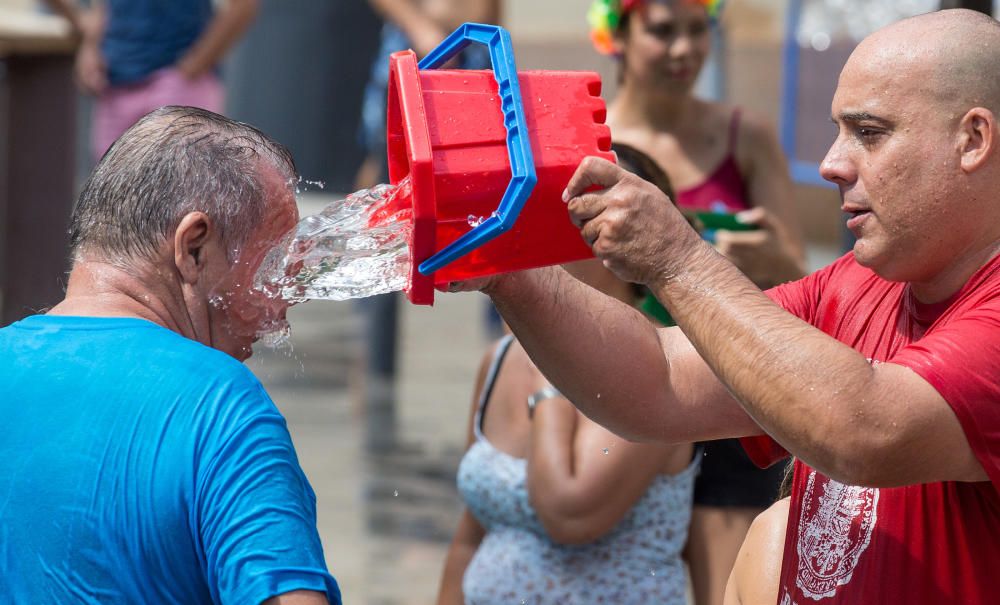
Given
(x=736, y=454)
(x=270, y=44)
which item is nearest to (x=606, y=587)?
(x=736, y=454)

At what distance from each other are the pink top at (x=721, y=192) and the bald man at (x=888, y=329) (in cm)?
190

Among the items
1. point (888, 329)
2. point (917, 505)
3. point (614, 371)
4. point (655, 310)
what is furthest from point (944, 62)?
point (655, 310)

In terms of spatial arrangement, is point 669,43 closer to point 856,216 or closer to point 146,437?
point 856,216

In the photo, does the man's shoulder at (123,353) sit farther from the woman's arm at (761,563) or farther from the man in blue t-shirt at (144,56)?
the man in blue t-shirt at (144,56)

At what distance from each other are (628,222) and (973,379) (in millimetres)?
499

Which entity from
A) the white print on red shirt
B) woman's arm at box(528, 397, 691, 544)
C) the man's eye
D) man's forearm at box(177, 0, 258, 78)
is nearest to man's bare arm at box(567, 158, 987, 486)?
the white print on red shirt

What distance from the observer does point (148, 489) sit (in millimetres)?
1838

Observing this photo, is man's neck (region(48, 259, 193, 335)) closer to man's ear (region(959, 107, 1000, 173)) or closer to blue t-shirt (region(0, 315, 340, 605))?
blue t-shirt (region(0, 315, 340, 605))

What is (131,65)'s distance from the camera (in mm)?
7355

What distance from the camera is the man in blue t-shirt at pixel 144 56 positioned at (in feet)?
23.9

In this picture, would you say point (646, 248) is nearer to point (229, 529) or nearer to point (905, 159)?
point (905, 159)

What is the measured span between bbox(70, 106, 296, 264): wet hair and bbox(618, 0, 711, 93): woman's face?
2379mm

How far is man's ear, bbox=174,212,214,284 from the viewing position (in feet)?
6.60

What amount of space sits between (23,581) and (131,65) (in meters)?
5.84
